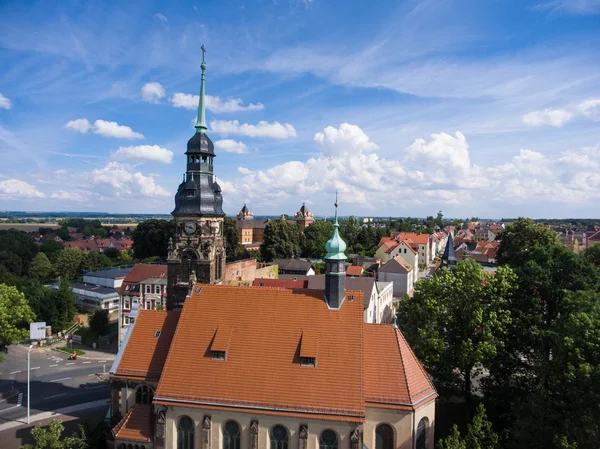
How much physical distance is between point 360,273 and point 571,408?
54.7 m

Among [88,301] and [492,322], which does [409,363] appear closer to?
[492,322]

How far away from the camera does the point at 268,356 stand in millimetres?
21031

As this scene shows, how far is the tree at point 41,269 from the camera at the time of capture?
8519cm

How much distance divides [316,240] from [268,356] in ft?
307

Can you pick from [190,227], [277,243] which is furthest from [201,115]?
[277,243]

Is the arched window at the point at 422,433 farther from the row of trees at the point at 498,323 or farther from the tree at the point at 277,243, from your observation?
the tree at the point at 277,243

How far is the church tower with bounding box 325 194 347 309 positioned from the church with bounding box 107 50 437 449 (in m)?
0.06

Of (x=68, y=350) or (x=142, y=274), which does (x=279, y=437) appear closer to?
(x=68, y=350)

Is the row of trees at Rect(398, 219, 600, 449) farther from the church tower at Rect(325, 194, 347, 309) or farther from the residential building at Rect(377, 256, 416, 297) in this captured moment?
the residential building at Rect(377, 256, 416, 297)

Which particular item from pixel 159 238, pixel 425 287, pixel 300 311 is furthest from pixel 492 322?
pixel 159 238

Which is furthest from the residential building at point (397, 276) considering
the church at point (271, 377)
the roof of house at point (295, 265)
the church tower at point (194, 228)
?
the church at point (271, 377)

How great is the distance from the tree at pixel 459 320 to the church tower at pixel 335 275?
24.3ft

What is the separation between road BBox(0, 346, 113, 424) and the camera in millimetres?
32000

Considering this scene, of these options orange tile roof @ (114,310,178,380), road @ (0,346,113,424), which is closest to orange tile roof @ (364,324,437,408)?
orange tile roof @ (114,310,178,380)
